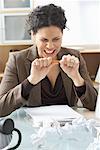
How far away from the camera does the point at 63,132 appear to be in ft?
3.74

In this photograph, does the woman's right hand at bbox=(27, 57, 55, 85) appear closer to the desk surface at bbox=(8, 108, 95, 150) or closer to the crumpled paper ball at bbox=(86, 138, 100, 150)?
the desk surface at bbox=(8, 108, 95, 150)

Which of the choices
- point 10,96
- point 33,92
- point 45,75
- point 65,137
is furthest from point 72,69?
point 65,137

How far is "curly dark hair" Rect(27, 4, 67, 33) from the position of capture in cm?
165

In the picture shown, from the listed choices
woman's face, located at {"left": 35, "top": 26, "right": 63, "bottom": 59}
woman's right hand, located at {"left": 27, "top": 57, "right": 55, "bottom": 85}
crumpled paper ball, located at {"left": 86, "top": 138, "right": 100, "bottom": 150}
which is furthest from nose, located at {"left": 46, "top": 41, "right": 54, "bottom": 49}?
crumpled paper ball, located at {"left": 86, "top": 138, "right": 100, "bottom": 150}

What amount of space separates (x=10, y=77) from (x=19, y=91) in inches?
7.1

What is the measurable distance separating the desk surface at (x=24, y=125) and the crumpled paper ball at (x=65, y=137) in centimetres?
3

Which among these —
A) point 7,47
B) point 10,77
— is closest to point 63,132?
point 10,77

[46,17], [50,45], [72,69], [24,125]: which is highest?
[46,17]

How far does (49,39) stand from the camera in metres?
1.64

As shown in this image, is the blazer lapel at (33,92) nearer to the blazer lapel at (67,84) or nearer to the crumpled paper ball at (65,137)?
the blazer lapel at (67,84)

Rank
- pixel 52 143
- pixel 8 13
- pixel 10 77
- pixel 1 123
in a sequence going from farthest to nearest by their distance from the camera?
1. pixel 8 13
2. pixel 10 77
3. pixel 52 143
4. pixel 1 123

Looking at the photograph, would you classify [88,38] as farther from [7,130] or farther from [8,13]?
[7,130]

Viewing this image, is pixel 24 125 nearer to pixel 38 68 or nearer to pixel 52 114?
pixel 52 114

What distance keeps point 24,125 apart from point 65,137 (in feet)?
0.97
